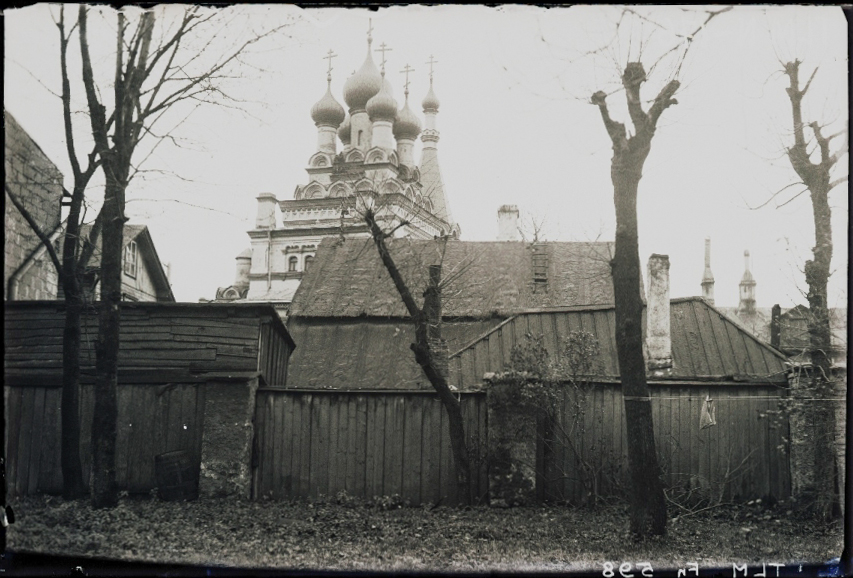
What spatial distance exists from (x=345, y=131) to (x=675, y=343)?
37012 millimetres

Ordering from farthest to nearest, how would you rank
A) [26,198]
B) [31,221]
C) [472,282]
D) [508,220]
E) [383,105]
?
[383,105], [508,220], [472,282], [26,198], [31,221]

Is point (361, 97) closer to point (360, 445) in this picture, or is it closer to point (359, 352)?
point (359, 352)

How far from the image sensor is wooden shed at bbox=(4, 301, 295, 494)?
11555 mm

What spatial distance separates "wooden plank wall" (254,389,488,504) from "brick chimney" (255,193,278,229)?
109 feet

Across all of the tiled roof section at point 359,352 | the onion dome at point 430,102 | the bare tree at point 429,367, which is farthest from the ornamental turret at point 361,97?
the bare tree at point 429,367

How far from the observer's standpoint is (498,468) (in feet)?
38.1

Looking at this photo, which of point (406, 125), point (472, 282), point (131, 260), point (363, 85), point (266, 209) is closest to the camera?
point (472, 282)

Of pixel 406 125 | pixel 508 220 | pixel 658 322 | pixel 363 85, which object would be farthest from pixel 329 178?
pixel 658 322

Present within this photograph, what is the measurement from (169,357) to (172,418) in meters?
0.95

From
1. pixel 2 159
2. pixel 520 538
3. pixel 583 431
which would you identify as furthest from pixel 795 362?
pixel 2 159

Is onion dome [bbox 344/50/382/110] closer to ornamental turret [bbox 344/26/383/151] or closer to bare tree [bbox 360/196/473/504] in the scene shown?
ornamental turret [bbox 344/26/383/151]

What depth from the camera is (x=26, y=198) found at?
33.2 ft

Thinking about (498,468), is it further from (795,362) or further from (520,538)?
(795,362)

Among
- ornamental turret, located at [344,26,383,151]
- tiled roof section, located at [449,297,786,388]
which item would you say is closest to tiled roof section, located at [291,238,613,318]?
tiled roof section, located at [449,297,786,388]
